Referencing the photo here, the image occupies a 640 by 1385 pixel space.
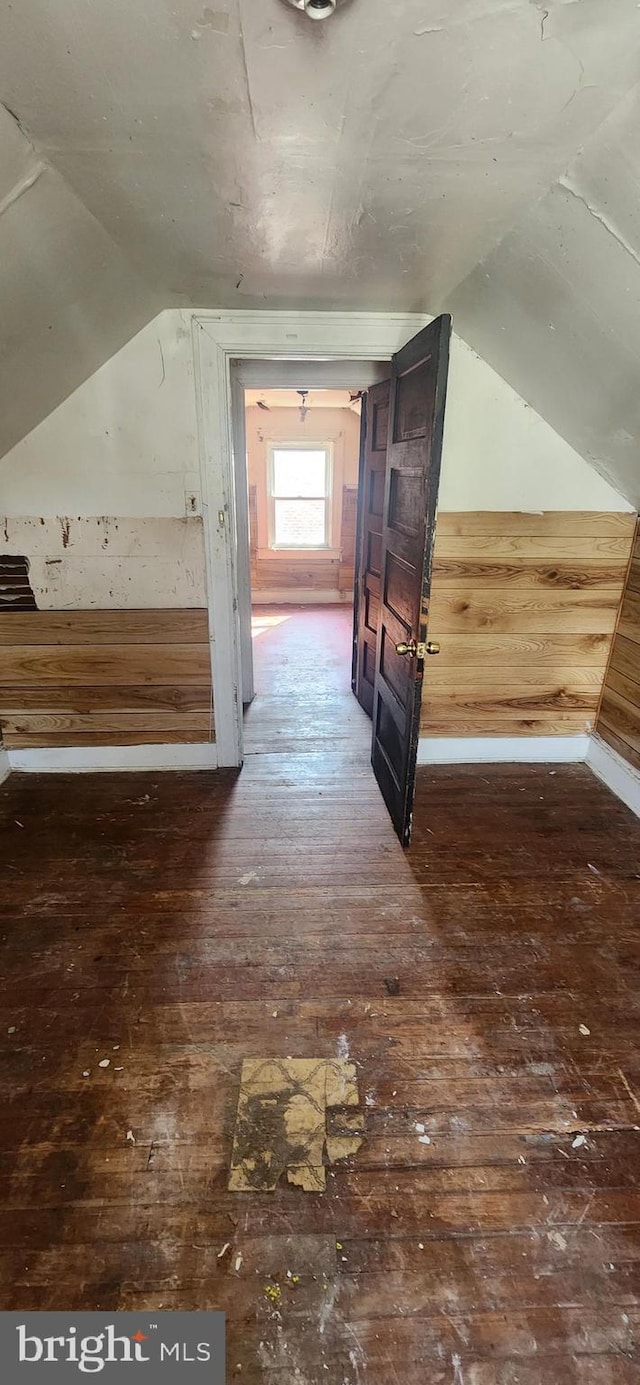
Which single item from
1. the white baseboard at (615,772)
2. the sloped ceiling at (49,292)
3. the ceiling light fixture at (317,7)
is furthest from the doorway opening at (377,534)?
the white baseboard at (615,772)

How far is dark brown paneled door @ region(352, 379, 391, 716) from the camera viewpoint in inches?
124

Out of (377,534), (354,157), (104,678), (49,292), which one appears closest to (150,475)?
(49,292)

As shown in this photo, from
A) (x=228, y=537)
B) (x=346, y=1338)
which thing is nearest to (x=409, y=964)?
(x=346, y=1338)

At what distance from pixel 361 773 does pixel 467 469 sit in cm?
158

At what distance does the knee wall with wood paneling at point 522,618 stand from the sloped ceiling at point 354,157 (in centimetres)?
63

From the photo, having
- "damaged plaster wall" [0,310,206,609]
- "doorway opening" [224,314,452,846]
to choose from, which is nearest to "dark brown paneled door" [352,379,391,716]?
"doorway opening" [224,314,452,846]

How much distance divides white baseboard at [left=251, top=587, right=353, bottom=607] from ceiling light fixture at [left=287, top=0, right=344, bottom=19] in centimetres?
590

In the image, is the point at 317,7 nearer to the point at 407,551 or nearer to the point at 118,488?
the point at 407,551

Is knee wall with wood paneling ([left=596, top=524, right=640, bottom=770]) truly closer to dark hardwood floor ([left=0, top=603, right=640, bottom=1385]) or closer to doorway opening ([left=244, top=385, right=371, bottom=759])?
dark hardwood floor ([left=0, top=603, right=640, bottom=1385])

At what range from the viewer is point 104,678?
282cm

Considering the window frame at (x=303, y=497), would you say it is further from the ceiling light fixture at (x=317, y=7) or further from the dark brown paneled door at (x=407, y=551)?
the ceiling light fixture at (x=317, y=7)

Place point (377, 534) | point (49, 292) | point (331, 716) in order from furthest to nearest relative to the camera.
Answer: point (331, 716)
point (377, 534)
point (49, 292)

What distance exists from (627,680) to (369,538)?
1671 millimetres

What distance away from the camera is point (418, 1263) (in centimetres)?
115
